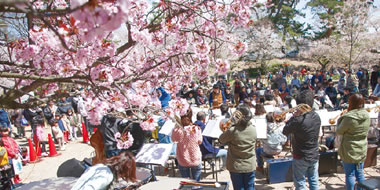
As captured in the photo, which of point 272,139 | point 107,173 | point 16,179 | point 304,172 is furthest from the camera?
point 16,179

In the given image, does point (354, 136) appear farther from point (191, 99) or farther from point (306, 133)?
point (191, 99)

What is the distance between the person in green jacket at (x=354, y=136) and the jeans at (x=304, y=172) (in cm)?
45

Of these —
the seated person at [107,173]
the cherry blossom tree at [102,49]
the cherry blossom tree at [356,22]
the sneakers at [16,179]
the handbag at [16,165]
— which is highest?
the cherry blossom tree at [356,22]

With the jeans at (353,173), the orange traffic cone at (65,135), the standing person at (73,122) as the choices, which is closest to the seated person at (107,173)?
the jeans at (353,173)

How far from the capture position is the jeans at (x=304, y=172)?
Result: 3461 millimetres

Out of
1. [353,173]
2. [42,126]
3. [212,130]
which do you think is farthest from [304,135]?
[42,126]

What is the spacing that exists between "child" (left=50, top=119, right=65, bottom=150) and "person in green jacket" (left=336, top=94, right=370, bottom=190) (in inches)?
301

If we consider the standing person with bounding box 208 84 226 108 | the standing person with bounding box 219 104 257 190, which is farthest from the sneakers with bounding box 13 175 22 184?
the standing person with bounding box 208 84 226 108

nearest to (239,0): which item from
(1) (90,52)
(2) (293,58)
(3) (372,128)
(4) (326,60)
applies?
(1) (90,52)

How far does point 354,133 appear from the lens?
138 inches

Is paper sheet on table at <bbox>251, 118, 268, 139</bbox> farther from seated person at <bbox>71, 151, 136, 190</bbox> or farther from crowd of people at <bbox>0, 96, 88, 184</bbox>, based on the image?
crowd of people at <bbox>0, 96, 88, 184</bbox>

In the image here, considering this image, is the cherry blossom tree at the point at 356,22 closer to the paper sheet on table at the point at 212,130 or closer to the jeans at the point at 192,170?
the paper sheet on table at the point at 212,130

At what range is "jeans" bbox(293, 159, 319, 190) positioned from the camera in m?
3.46

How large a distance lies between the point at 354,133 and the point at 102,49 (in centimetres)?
332
